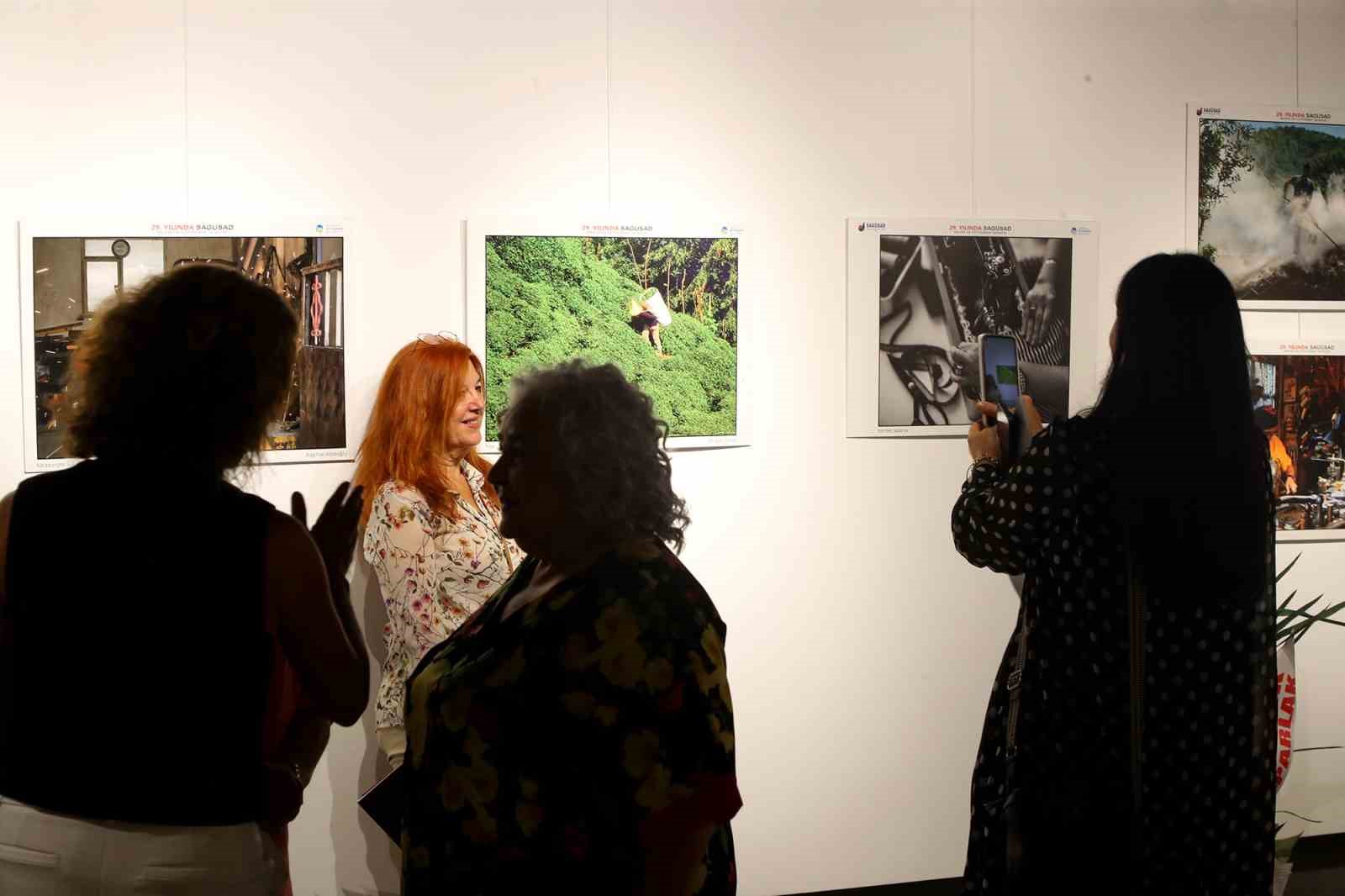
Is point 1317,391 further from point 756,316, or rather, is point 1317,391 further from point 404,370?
point 404,370

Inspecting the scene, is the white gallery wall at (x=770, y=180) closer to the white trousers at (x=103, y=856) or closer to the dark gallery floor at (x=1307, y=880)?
the dark gallery floor at (x=1307, y=880)

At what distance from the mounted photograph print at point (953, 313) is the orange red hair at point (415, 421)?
1.38 meters

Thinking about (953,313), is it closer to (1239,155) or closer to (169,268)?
(1239,155)

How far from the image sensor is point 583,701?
5.56 ft

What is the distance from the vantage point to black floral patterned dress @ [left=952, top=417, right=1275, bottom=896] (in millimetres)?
2135

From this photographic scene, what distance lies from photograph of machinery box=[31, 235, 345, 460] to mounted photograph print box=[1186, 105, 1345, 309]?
3.03 meters

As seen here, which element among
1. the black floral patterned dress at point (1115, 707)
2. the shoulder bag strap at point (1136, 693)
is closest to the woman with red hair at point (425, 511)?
the black floral patterned dress at point (1115, 707)

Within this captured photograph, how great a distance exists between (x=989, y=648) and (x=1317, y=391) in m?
1.57

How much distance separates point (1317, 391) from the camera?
430cm

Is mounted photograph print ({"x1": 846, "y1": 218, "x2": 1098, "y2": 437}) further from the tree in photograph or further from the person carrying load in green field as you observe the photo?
the person carrying load in green field

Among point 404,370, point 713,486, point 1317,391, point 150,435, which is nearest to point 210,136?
point 404,370

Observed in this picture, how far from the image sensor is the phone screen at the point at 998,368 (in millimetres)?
3449

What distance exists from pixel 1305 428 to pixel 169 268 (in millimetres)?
3923

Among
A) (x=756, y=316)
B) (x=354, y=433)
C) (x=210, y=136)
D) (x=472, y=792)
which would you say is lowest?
(x=472, y=792)
